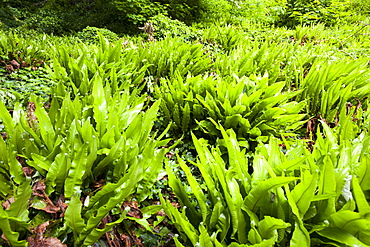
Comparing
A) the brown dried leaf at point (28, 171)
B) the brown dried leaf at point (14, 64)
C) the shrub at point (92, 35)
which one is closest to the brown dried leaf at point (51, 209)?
the brown dried leaf at point (28, 171)

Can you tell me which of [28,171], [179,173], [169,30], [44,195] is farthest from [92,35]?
[44,195]

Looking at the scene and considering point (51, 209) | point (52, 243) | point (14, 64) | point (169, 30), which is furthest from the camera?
point (169, 30)

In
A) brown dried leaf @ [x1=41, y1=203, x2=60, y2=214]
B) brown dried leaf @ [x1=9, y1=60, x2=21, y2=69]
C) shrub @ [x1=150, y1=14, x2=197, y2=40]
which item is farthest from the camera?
shrub @ [x1=150, y1=14, x2=197, y2=40]

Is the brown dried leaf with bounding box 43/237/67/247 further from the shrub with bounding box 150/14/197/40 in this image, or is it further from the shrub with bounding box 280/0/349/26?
the shrub with bounding box 280/0/349/26

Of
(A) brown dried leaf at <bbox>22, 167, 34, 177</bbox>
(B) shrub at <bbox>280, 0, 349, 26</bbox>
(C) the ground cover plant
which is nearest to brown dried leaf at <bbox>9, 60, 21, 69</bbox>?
(C) the ground cover plant

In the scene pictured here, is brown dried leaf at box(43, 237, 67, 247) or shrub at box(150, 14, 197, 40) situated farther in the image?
shrub at box(150, 14, 197, 40)

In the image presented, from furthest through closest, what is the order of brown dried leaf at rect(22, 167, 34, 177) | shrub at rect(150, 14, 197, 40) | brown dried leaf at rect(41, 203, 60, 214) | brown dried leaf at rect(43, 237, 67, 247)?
shrub at rect(150, 14, 197, 40)
brown dried leaf at rect(22, 167, 34, 177)
brown dried leaf at rect(41, 203, 60, 214)
brown dried leaf at rect(43, 237, 67, 247)

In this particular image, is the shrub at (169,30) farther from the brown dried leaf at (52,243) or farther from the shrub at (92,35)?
the brown dried leaf at (52,243)

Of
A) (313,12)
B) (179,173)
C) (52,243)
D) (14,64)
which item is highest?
(313,12)

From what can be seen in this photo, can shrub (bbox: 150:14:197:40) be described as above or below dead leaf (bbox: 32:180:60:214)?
above

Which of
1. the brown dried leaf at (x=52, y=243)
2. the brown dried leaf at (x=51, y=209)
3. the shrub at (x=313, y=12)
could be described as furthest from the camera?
the shrub at (x=313, y=12)

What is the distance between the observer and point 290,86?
137 inches

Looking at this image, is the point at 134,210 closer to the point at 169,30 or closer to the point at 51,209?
the point at 51,209

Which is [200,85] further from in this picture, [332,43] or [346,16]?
[346,16]
